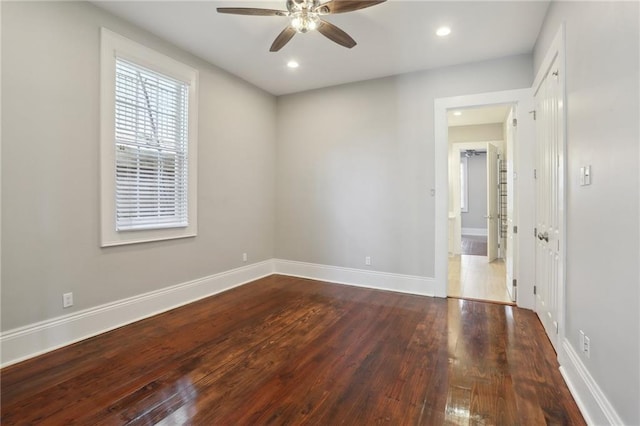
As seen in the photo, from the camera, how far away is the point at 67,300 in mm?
2547

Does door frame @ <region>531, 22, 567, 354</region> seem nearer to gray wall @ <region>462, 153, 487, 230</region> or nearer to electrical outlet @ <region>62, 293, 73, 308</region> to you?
electrical outlet @ <region>62, 293, 73, 308</region>

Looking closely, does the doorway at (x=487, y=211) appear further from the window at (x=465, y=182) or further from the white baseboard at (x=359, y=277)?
the window at (x=465, y=182)

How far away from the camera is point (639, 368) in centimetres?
122

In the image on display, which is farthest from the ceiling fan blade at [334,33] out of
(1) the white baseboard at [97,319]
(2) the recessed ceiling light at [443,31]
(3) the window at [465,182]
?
(3) the window at [465,182]

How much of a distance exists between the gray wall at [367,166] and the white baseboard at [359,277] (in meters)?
0.09

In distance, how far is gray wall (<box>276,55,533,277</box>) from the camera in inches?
153

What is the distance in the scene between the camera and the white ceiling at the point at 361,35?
2.69 meters

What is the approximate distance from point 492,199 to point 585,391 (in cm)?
475

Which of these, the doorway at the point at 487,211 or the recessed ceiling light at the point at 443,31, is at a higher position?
the recessed ceiling light at the point at 443,31

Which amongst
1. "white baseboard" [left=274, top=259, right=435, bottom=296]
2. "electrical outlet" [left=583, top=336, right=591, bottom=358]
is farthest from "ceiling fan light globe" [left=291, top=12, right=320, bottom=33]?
"white baseboard" [left=274, top=259, right=435, bottom=296]

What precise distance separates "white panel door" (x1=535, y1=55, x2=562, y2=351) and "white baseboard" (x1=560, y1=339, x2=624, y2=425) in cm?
38

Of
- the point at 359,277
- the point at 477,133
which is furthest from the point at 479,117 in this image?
the point at 359,277

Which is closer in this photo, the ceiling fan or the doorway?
the ceiling fan

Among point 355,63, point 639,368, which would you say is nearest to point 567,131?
point 639,368
